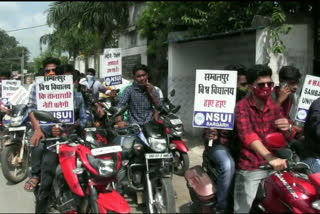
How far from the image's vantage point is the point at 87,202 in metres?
3.51

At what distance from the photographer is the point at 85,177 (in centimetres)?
347

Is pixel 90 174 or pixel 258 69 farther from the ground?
pixel 258 69

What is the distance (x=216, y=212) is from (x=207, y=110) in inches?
38.2

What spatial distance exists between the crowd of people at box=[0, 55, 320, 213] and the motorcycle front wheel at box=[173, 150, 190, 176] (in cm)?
127

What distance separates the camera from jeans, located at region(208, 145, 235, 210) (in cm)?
338

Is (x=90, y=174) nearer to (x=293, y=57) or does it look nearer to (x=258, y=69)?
(x=258, y=69)

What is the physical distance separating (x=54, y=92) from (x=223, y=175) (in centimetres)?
204

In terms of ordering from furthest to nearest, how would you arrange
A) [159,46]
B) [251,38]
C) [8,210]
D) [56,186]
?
[159,46], [251,38], [8,210], [56,186]

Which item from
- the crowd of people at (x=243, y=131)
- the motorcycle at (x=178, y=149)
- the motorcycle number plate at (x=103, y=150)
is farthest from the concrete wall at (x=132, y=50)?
the motorcycle number plate at (x=103, y=150)

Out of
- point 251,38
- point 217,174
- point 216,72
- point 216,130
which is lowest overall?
point 217,174

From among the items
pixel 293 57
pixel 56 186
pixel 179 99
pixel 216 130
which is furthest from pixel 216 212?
pixel 179 99

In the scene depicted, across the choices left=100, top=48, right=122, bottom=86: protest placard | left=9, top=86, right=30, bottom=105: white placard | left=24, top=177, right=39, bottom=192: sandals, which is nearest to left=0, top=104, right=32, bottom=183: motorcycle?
left=9, top=86, right=30, bottom=105: white placard

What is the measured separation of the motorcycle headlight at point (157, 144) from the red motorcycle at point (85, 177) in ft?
1.99

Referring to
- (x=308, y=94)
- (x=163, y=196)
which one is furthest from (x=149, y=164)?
(x=308, y=94)
